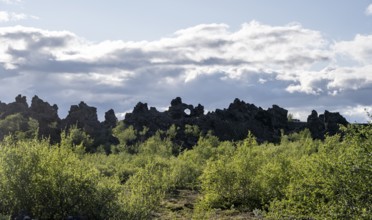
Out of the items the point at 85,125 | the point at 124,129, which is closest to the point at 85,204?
the point at 85,125

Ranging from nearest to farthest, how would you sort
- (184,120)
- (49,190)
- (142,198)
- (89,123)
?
(49,190) < (142,198) < (89,123) < (184,120)

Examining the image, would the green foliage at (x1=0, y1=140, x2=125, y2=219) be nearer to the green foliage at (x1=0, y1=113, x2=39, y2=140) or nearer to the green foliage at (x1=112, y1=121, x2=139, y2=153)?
the green foliage at (x1=112, y1=121, x2=139, y2=153)

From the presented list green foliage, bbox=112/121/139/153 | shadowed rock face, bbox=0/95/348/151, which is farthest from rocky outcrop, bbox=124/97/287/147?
green foliage, bbox=112/121/139/153

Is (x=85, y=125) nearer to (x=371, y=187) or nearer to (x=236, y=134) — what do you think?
(x=236, y=134)

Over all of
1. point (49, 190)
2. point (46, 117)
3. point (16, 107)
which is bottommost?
point (49, 190)

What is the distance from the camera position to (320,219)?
44.7ft

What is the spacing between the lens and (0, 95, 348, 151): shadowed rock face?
81.6 meters

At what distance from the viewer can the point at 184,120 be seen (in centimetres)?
9156

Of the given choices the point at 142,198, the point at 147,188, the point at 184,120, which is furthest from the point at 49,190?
the point at 184,120

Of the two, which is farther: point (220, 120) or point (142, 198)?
point (220, 120)

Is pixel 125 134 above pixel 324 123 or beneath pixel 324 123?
beneath

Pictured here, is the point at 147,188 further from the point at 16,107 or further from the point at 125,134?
the point at 16,107

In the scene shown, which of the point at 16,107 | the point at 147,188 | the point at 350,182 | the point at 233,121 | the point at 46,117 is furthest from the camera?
the point at 233,121

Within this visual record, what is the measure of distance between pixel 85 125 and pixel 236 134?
28.4 m
